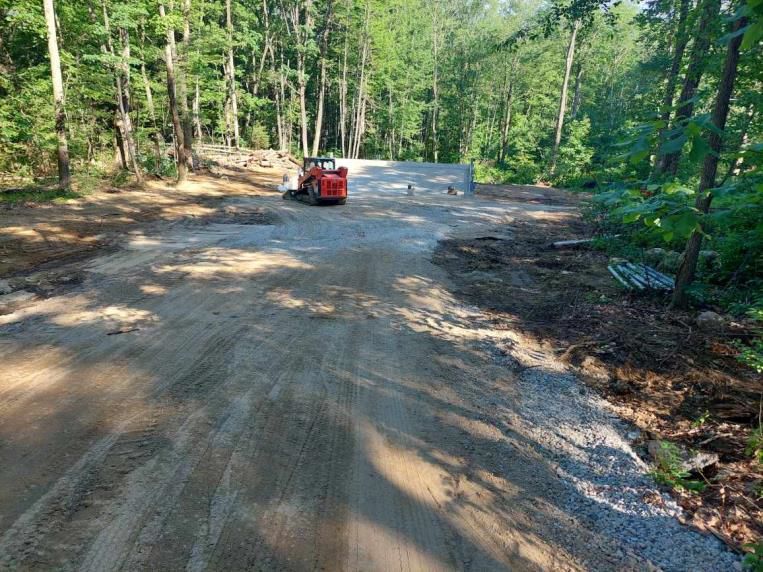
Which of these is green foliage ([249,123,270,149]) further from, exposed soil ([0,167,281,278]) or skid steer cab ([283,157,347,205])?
skid steer cab ([283,157,347,205])

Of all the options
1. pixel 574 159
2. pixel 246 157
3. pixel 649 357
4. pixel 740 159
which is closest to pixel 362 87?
pixel 246 157

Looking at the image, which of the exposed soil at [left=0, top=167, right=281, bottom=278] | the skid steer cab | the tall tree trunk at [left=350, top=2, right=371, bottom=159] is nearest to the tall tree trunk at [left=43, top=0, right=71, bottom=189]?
the exposed soil at [left=0, top=167, right=281, bottom=278]

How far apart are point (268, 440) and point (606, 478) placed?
295cm

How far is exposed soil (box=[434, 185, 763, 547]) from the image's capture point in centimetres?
359

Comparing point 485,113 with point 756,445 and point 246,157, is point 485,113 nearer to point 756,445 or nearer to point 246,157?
point 246,157

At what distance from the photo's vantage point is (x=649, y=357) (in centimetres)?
565

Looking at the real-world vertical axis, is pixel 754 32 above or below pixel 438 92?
below

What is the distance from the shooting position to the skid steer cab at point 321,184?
60.1 ft

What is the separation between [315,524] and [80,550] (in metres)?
1.50

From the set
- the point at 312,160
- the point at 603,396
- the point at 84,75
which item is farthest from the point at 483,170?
the point at 603,396

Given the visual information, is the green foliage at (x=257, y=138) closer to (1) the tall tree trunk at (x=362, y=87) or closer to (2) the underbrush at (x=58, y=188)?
(1) the tall tree trunk at (x=362, y=87)

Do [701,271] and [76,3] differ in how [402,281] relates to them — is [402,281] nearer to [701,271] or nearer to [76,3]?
[701,271]

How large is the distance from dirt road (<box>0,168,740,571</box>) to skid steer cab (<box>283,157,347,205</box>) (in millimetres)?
11030

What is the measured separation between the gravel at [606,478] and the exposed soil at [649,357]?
204 millimetres
